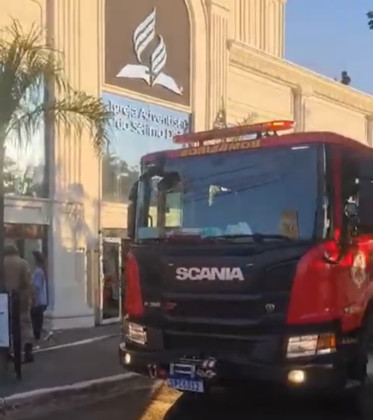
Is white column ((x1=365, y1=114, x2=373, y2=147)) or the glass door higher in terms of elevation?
white column ((x1=365, y1=114, x2=373, y2=147))

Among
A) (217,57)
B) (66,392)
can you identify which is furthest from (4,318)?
(217,57)

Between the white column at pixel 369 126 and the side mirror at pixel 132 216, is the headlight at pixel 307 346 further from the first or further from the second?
the white column at pixel 369 126

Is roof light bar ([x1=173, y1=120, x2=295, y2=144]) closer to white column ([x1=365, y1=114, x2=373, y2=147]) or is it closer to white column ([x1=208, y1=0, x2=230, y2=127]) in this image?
white column ([x1=208, y1=0, x2=230, y2=127])

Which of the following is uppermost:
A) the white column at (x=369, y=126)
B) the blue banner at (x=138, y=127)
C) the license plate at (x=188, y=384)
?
the white column at (x=369, y=126)

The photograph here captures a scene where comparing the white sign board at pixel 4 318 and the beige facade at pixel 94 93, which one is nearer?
the white sign board at pixel 4 318

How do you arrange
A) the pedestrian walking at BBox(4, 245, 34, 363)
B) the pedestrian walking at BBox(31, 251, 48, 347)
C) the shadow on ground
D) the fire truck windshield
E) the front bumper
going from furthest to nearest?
1. the pedestrian walking at BBox(31, 251, 48, 347)
2. the pedestrian walking at BBox(4, 245, 34, 363)
3. the shadow on ground
4. the fire truck windshield
5. the front bumper

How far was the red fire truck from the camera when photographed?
26.9 ft

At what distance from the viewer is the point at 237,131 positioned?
373 inches

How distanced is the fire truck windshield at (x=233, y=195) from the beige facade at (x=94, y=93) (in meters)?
7.90

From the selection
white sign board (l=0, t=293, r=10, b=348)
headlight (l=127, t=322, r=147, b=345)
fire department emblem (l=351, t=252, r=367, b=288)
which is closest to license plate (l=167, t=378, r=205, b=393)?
headlight (l=127, t=322, r=147, b=345)

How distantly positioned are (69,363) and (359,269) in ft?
18.6

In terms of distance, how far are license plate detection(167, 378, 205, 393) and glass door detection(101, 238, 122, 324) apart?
438 inches

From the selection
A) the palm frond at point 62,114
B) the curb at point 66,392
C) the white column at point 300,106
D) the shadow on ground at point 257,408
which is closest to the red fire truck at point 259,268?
the shadow on ground at point 257,408

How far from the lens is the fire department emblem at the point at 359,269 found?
8.78 metres
